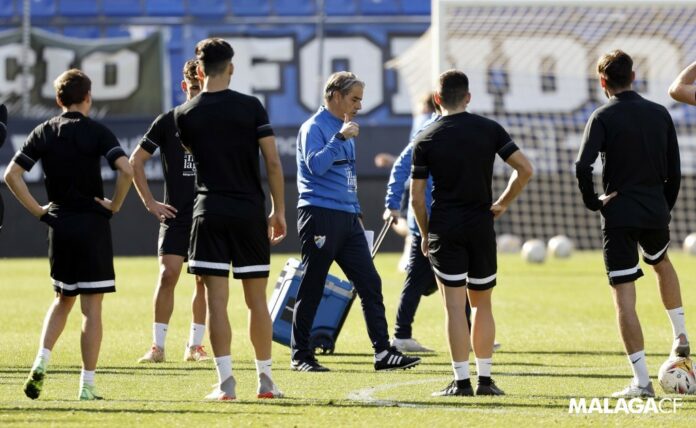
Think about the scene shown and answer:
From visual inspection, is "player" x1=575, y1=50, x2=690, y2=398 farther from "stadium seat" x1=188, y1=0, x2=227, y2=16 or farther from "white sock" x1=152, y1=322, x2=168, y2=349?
"stadium seat" x1=188, y1=0, x2=227, y2=16

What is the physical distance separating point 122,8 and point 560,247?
13737mm

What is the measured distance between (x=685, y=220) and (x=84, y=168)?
2504 centimetres

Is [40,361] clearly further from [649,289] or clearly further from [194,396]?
[649,289]

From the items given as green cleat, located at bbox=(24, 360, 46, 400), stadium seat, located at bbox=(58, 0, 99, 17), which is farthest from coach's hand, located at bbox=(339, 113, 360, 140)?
stadium seat, located at bbox=(58, 0, 99, 17)

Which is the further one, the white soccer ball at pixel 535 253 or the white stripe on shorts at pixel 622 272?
the white soccer ball at pixel 535 253

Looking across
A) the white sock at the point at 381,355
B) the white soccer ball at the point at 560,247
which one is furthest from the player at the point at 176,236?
the white soccer ball at the point at 560,247

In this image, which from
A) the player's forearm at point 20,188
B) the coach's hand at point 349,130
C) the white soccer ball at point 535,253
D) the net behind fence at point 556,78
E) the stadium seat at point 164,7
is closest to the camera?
the player's forearm at point 20,188

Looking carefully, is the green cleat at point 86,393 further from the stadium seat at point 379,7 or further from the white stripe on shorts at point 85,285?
the stadium seat at point 379,7

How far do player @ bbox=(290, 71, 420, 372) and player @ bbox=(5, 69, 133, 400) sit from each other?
203cm

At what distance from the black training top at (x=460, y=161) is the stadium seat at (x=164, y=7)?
27.8 metres

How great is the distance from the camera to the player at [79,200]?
25.6 feet

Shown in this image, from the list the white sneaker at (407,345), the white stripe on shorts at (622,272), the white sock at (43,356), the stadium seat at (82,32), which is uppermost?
the stadium seat at (82,32)

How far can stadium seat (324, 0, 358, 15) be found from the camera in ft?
116

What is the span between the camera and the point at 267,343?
7.84 meters
